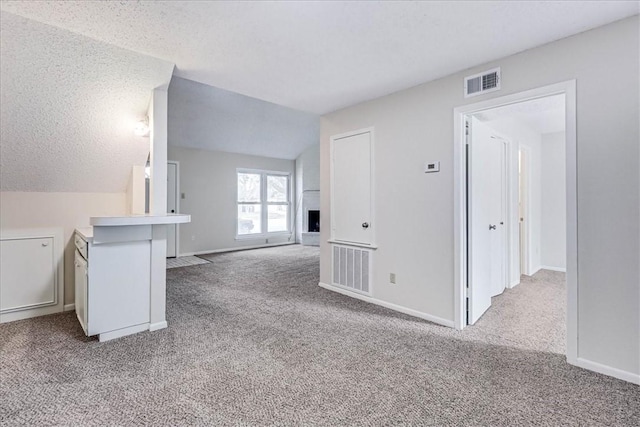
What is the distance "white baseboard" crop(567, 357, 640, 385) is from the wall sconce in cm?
381

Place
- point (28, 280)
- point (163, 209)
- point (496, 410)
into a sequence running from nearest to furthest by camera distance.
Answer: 1. point (496, 410)
2. point (163, 209)
3. point (28, 280)

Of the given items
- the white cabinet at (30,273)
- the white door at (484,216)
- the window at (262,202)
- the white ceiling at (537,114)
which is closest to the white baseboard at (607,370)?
the white door at (484,216)

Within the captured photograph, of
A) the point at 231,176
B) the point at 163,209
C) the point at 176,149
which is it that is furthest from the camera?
the point at 231,176

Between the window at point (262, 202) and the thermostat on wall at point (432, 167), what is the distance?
5.45 m

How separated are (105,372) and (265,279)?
255 centimetres

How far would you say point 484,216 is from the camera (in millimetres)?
3111

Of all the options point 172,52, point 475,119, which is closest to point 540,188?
point 475,119

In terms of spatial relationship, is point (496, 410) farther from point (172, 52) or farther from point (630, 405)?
point (172, 52)

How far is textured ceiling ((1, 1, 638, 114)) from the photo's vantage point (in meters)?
1.85

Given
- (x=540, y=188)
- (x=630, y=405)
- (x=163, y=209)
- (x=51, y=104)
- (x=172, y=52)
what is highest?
(x=172, y=52)

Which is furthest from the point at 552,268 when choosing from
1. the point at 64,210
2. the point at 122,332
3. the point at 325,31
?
the point at 64,210

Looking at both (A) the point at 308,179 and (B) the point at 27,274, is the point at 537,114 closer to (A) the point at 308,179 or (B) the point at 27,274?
(A) the point at 308,179

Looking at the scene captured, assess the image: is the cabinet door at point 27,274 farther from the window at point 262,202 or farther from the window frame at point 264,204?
the window at point 262,202

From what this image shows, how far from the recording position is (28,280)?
296 centimetres
